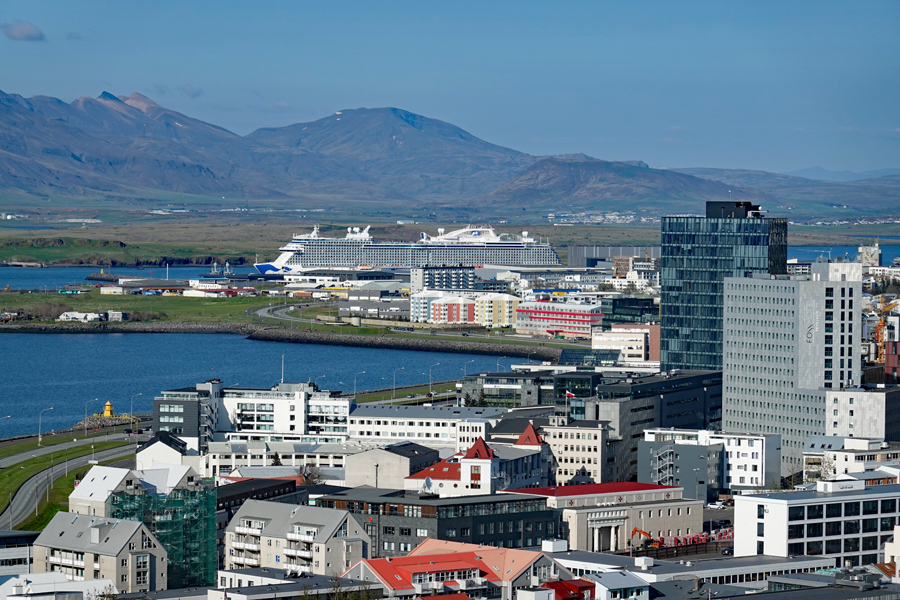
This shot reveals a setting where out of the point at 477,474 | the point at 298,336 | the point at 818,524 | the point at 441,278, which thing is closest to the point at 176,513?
the point at 477,474

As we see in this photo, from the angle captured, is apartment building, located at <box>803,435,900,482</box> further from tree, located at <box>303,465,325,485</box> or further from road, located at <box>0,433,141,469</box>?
road, located at <box>0,433,141,469</box>

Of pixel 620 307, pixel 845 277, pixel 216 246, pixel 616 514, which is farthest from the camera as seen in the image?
pixel 216 246

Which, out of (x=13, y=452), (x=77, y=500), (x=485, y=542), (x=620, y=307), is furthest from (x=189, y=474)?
(x=620, y=307)

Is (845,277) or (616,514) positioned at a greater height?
(845,277)

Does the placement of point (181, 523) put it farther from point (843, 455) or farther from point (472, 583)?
point (843, 455)

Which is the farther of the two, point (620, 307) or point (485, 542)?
point (620, 307)

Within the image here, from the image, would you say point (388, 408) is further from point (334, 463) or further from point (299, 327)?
point (299, 327)

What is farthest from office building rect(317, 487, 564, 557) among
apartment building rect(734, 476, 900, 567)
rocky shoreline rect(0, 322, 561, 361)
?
rocky shoreline rect(0, 322, 561, 361)

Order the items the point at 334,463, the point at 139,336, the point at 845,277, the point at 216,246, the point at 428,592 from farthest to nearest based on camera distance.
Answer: the point at 216,246, the point at 139,336, the point at 845,277, the point at 334,463, the point at 428,592
